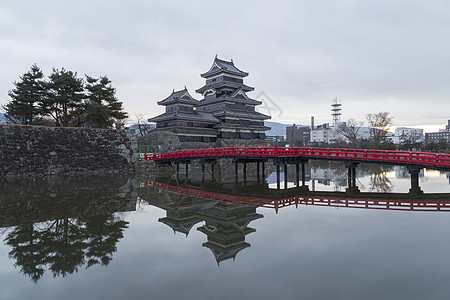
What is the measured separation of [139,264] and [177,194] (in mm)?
9523

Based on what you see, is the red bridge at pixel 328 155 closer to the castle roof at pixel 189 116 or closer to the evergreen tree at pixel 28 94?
the castle roof at pixel 189 116

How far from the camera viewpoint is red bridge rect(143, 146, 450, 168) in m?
15.7

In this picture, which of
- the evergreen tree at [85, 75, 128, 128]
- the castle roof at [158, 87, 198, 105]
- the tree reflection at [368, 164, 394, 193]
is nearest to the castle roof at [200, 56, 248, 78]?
the castle roof at [158, 87, 198, 105]

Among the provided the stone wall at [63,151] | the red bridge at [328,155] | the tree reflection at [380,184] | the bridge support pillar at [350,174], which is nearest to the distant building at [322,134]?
the tree reflection at [380,184]

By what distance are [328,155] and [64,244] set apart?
51.5 ft

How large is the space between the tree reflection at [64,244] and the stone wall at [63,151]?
1850cm

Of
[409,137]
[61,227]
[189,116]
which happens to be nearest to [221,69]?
[189,116]

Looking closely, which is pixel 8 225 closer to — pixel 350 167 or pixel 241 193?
pixel 241 193

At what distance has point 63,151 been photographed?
27.0 metres

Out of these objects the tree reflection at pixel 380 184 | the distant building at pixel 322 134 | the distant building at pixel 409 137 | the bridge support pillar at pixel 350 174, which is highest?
the distant building at pixel 322 134

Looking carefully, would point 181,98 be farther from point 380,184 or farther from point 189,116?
point 380,184

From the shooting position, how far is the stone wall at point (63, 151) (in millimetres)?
24656

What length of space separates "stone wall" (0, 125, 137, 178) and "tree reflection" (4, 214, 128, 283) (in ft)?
60.7

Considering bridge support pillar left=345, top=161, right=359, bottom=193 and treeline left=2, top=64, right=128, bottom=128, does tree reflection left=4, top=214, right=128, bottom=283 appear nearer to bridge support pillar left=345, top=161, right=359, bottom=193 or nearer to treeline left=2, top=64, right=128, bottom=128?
bridge support pillar left=345, top=161, right=359, bottom=193
